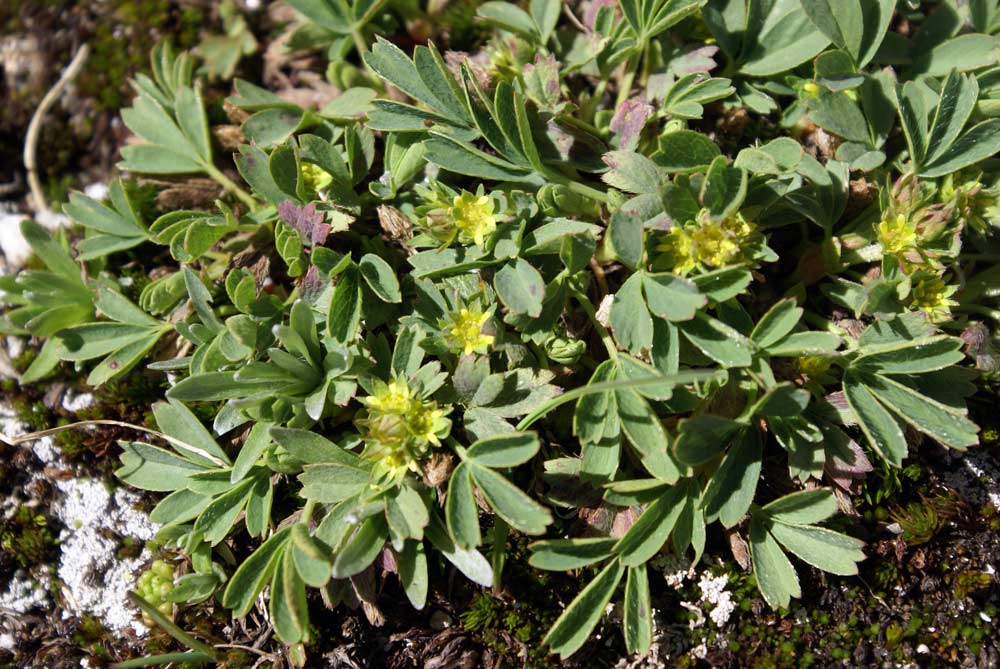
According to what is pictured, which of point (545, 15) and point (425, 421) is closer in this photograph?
point (425, 421)

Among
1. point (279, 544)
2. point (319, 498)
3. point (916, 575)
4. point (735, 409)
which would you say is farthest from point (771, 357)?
point (279, 544)

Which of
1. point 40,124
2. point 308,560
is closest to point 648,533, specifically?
point 308,560

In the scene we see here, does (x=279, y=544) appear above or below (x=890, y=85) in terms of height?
below

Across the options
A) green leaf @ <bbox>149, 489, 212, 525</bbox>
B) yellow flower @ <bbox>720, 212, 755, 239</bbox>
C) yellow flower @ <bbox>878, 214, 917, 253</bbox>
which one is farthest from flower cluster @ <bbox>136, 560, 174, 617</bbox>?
yellow flower @ <bbox>878, 214, 917, 253</bbox>

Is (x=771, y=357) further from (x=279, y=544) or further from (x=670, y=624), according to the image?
(x=279, y=544)

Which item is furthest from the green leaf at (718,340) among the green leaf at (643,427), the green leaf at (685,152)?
the green leaf at (685,152)

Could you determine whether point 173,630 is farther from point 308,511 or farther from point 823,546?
point 823,546
